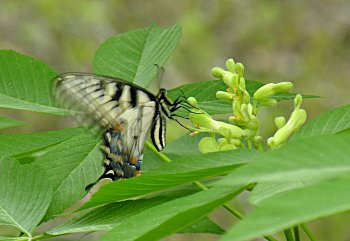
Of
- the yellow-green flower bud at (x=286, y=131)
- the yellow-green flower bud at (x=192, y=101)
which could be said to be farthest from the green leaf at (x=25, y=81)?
the yellow-green flower bud at (x=286, y=131)

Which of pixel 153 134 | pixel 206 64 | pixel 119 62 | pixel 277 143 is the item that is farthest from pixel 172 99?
pixel 206 64

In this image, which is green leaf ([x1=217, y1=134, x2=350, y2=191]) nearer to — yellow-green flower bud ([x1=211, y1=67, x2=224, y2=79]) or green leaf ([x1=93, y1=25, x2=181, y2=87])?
yellow-green flower bud ([x1=211, y1=67, x2=224, y2=79])

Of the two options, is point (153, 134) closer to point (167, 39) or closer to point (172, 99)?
point (172, 99)

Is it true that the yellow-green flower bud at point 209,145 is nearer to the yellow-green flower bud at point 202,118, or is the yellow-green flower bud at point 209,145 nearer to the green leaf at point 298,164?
the yellow-green flower bud at point 202,118

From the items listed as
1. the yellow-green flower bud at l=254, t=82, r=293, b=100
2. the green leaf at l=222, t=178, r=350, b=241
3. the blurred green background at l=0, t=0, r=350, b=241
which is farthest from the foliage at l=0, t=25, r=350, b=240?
the blurred green background at l=0, t=0, r=350, b=241

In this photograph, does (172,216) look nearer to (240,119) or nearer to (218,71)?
(240,119)

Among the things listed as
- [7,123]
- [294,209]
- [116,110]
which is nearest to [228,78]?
[116,110]
